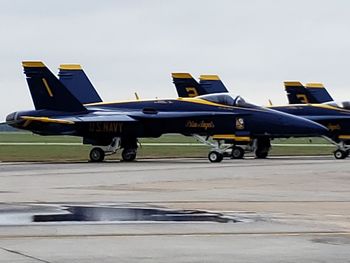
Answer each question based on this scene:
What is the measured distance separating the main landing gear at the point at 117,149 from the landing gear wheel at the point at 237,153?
17.3 ft

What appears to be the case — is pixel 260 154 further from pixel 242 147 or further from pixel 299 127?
pixel 299 127

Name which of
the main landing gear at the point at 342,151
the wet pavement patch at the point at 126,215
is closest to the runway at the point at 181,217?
the wet pavement patch at the point at 126,215

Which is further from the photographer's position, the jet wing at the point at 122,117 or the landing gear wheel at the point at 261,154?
the landing gear wheel at the point at 261,154

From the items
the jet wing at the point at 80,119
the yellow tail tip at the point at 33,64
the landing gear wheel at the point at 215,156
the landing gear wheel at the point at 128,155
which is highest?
the yellow tail tip at the point at 33,64

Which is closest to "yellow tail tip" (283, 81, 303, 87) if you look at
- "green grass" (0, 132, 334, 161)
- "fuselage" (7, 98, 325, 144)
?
"green grass" (0, 132, 334, 161)

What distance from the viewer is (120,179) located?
24188 millimetres

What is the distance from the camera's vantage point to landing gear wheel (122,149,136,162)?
128ft

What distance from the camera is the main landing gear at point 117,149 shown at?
38281mm

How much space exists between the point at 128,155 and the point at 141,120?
5.24 feet

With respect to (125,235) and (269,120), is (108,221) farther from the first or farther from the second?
(269,120)

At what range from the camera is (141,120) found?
3850 cm

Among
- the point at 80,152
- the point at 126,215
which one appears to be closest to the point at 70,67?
the point at 80,152

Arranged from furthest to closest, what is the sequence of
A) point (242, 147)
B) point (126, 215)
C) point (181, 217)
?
point (242, 147) < point (126, 215) < point (181, 217)

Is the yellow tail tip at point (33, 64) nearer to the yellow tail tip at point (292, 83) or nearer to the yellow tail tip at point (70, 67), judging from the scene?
the yellow tail tip at point (70, 67)
